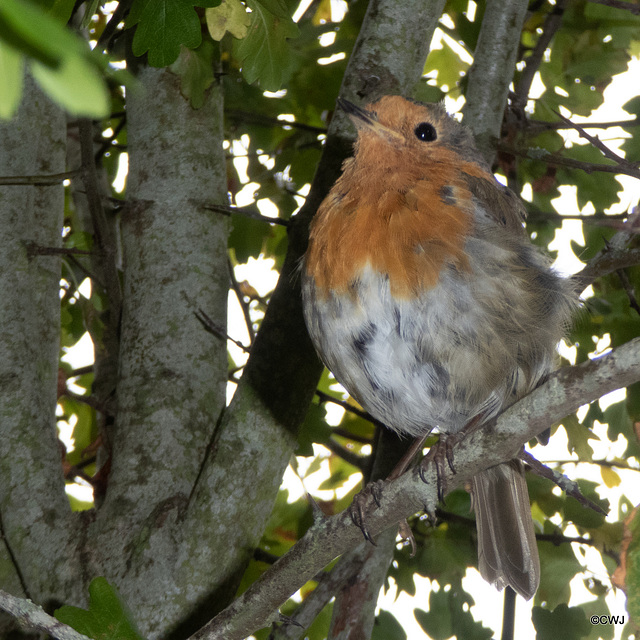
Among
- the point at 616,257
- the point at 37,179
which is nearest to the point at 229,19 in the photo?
the point at 37,179

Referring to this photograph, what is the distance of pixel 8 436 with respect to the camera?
1.94 m

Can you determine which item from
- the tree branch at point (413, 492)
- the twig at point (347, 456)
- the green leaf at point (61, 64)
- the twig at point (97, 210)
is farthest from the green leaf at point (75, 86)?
the twig at point (347, 456)

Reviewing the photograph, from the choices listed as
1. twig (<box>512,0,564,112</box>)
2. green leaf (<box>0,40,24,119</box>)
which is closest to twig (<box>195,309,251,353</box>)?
twig (<box>512,0,564,112</box>)

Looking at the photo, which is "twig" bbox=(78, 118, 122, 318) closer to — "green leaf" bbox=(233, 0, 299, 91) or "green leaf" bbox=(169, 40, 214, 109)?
"green leaf" bbox=(169, 40, 214, 109)

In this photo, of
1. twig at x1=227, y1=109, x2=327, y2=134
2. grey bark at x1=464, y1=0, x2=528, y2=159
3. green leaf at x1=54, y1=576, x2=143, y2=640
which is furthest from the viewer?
twig at x1=227, y1=109, x2=327, y2=134

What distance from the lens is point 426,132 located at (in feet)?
7.89

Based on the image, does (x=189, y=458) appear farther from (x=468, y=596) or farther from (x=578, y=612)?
(x=578, y=612)

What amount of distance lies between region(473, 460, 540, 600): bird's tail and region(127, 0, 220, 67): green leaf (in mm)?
1662

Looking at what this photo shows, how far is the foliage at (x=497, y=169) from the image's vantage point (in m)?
2.31

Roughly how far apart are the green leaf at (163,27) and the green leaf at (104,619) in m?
1.12

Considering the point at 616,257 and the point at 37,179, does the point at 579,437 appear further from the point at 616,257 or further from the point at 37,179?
the point at 37,179

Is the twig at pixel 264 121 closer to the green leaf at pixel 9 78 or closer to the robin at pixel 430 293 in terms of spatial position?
the robin at pixel 430 293

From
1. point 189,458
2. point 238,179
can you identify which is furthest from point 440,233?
point 238,179

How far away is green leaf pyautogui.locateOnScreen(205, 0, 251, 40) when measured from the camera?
1.92 metres
